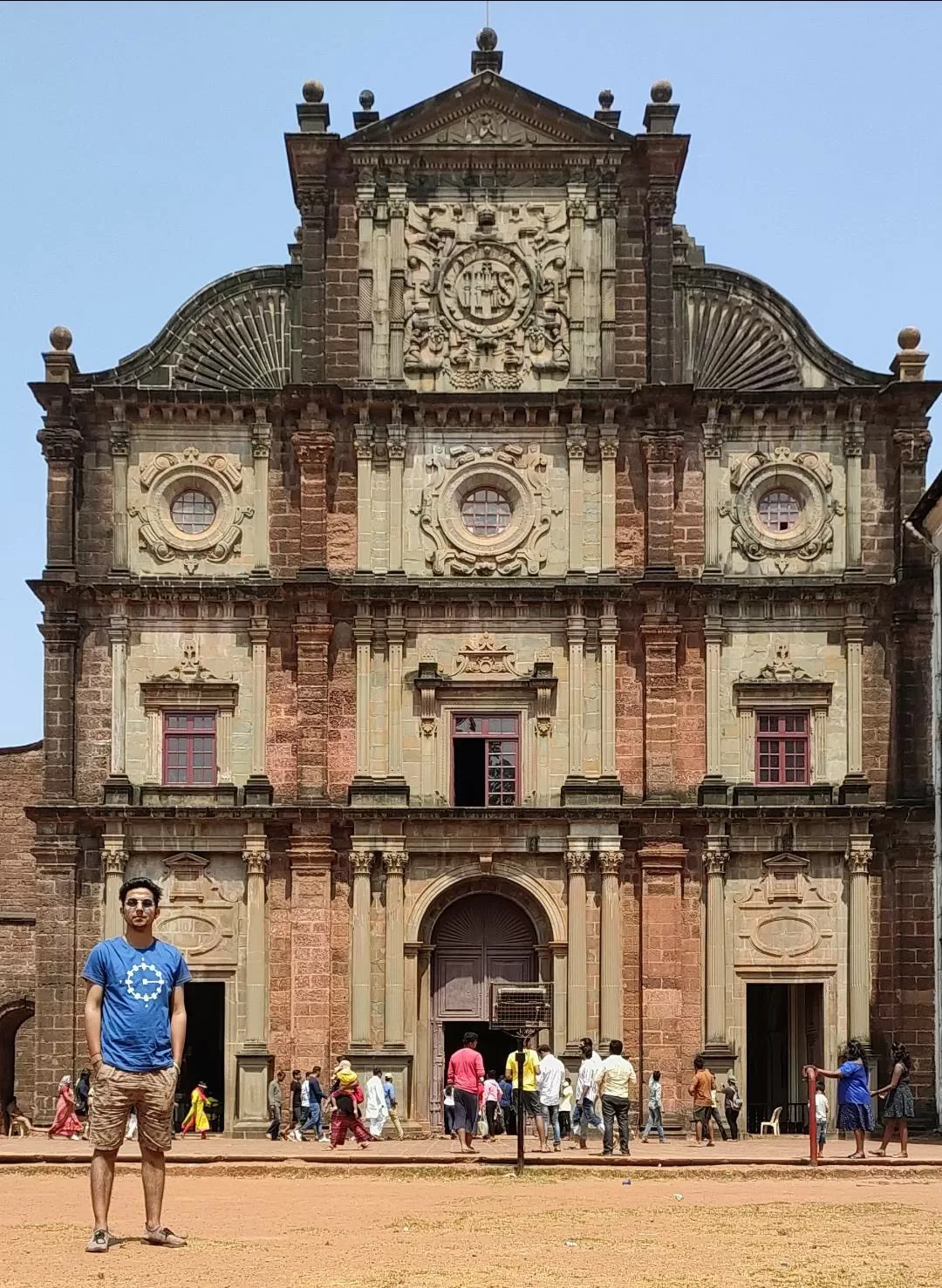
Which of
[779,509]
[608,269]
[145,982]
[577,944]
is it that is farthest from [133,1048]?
[608,269]

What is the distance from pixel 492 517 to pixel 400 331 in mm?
4021

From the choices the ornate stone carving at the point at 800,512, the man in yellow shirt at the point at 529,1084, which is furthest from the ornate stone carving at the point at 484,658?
the man in yellow shirt at the point at 529,1084

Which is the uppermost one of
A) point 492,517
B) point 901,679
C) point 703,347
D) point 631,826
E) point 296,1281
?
point 703,347

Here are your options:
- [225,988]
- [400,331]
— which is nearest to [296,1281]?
[225,988]

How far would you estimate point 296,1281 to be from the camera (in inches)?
630

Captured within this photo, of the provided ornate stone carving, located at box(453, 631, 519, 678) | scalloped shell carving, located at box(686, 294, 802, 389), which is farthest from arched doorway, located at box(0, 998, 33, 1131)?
scalloped shell carving, located at box(686, 294, 802, 389)

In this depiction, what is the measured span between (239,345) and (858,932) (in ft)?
53.5

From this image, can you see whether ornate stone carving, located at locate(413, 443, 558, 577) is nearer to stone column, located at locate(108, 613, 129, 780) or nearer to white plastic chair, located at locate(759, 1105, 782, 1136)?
stone column, located at locate(108, 613, 129, 780)

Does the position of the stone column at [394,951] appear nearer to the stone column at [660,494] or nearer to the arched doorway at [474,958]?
the arched doorway at [474,958]

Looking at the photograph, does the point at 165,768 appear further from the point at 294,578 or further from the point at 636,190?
the point at 636,190

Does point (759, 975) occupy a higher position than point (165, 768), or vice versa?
point (165, 768)

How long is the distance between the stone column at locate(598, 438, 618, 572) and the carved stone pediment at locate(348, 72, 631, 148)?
5990 millimetres

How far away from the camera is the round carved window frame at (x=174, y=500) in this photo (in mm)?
42281

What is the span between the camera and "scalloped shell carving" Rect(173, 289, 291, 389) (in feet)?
140
